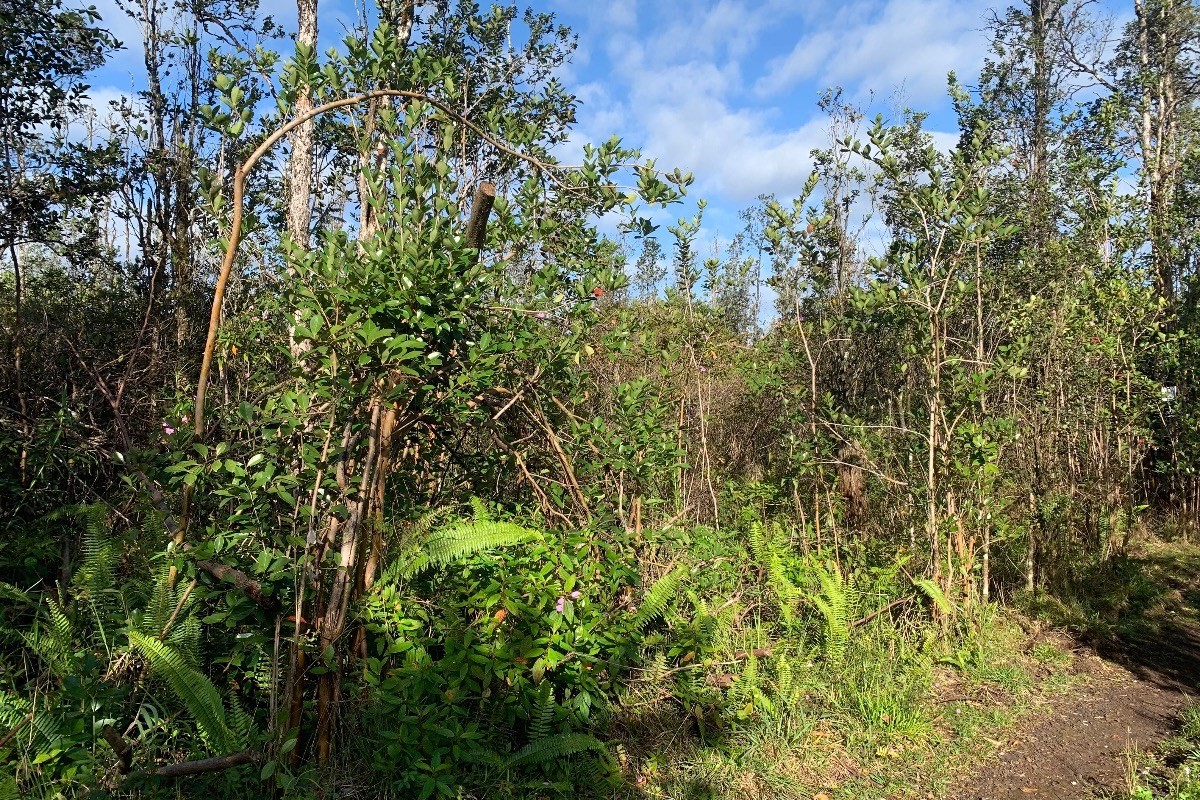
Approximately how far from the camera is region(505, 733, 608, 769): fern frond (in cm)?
301

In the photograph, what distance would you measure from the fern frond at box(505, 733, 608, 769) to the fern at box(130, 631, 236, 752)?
3.62 ft

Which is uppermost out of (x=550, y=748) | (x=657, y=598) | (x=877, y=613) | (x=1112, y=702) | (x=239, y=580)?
(x=239, y=580)

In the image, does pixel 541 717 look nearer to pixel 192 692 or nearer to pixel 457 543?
pixel 457 543

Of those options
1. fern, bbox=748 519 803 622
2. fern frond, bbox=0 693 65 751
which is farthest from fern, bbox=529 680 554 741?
fern, bbox=748 519 803 622

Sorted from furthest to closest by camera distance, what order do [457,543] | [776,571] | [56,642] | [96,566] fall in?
[776,571] < [457,543] < [96,566] < [56,642]

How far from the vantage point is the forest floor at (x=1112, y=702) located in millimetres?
3672

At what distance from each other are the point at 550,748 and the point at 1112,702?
3.79 meters

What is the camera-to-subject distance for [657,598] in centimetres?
389

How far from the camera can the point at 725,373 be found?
8.35 meters

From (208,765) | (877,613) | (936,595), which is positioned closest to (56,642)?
(208,765)

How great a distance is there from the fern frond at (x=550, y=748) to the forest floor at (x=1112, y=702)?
77.2 inches

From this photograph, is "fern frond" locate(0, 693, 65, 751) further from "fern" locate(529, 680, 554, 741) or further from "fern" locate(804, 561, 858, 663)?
"fern" locate(804, 561, 858, 663)

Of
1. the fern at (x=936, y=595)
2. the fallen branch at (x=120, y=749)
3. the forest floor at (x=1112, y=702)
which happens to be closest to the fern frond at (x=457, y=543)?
the fallen branch at (x=120, y=749)

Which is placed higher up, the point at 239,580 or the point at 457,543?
the point at 457,543
